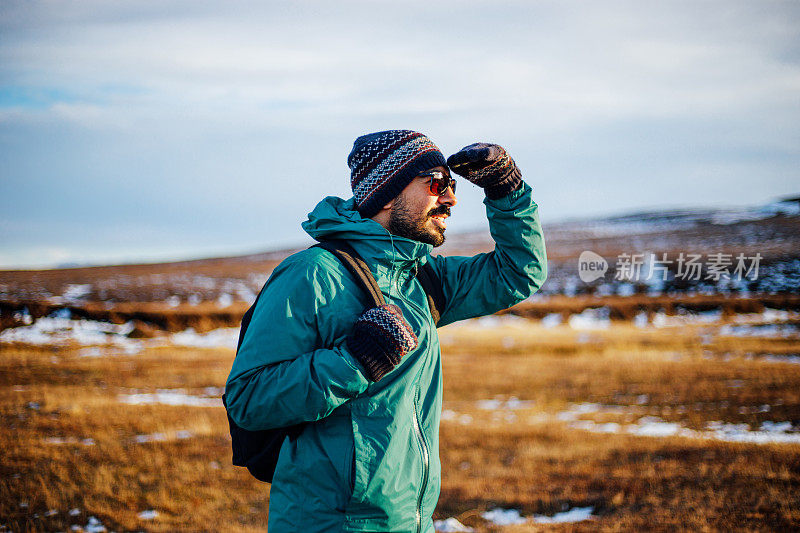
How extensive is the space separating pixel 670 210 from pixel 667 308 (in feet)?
288

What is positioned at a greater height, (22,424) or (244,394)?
(244,394)

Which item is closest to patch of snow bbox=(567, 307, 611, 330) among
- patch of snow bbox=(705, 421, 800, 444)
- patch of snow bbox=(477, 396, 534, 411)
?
patch of snow bbox=(477, 396, 534, 411)

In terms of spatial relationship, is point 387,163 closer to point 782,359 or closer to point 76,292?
point 782,359

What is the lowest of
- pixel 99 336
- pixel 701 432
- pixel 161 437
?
pixel 99 336

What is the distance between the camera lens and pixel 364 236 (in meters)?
2.51

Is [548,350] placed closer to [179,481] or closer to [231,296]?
[179,481]

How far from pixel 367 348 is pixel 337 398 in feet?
0.69

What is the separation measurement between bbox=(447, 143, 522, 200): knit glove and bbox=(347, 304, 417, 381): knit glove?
83 cm

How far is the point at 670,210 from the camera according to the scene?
111 m

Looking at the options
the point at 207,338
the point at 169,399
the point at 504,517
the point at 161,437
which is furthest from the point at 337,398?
the point at 207,338

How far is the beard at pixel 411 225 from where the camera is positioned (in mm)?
2645

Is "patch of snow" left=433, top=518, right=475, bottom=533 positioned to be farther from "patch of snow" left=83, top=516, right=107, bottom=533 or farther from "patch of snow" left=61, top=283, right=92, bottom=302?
"patch of snow" left=61, top=283, right=92, bottom=302

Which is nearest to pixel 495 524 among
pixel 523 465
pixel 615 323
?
pixel 523 465

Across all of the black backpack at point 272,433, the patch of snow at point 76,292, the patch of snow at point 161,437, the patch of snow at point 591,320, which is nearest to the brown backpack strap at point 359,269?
the black backpack at point 272,433
